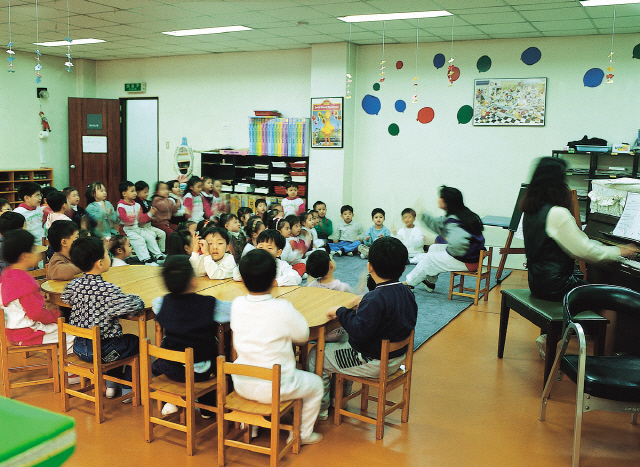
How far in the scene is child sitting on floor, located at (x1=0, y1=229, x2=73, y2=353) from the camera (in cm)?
291

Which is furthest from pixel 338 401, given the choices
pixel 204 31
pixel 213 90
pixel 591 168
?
pixel 213 90

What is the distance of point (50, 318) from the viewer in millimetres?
3012

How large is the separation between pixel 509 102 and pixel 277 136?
3.41 meters

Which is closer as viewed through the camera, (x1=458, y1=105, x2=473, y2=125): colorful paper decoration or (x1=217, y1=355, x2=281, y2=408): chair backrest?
(x1=217, y1=355, x2=281, y2=408): chair backrest

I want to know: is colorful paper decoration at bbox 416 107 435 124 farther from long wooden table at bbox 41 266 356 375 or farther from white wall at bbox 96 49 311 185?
long wooden table at bbox 41 266 356 375

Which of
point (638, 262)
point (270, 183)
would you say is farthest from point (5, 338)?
point (270, 183)

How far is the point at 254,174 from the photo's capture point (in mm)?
8609

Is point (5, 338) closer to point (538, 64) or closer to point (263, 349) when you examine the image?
point (263, 349)

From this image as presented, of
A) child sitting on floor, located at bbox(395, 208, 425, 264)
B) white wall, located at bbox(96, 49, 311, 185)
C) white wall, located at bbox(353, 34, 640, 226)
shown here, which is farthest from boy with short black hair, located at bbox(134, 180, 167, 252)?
child sitting on floor, located at bbox(395, 208, 425, 264)

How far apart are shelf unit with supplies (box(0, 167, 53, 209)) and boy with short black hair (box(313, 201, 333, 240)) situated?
199 inches

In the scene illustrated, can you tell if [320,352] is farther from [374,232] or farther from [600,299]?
[374,232]

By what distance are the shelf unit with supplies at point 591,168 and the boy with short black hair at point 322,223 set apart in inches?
122

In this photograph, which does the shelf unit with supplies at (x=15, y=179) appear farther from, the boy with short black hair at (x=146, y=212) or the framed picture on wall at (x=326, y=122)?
the framed picture on wall at (x=326, y=122)

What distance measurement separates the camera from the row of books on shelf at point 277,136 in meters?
8.07
